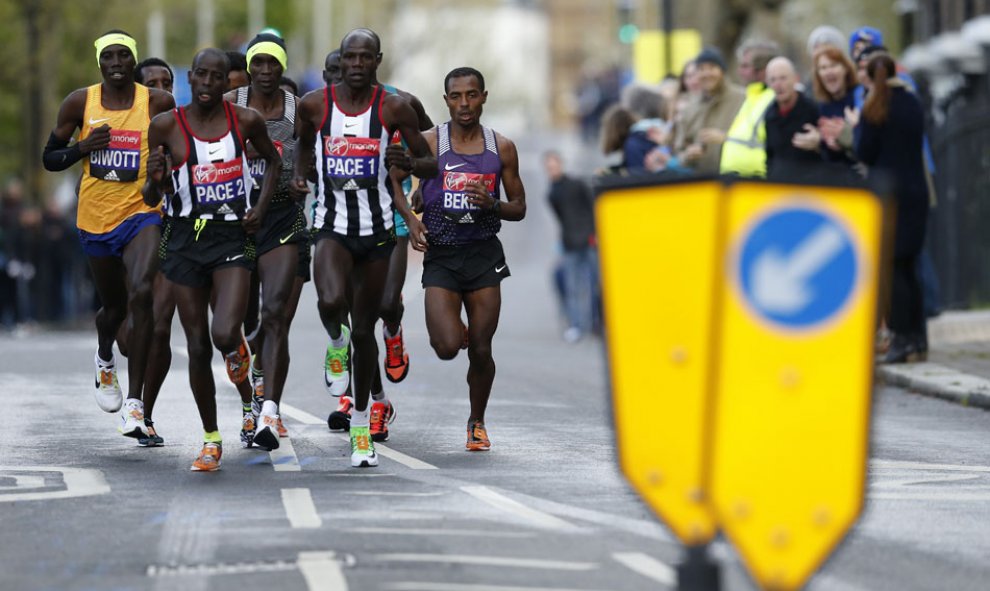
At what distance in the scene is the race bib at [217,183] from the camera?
1068 cm

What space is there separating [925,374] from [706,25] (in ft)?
64.7

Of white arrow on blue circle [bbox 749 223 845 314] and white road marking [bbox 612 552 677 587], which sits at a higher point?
white arrow on blue circle [bbox 749 223 845 314]

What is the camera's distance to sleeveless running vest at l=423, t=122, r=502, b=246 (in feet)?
36.9

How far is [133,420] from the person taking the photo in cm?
1151

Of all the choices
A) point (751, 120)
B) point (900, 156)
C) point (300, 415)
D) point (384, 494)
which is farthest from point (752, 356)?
point (751, 120)

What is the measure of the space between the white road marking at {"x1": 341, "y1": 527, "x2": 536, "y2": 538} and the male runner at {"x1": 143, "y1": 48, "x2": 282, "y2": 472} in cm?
233

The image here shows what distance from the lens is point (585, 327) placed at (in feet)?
79.0

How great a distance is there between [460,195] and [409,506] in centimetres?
252

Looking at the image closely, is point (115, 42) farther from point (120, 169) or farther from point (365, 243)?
point (365, 243)

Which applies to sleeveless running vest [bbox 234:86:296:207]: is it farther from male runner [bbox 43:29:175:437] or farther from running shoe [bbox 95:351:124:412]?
running shoe [bbox 95:351:124:412]

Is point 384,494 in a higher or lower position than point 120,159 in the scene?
lower

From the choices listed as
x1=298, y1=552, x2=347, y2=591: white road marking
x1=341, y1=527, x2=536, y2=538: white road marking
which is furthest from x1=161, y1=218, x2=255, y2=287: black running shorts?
x1=298, y1=552, x2=347, y2=591: white road marking

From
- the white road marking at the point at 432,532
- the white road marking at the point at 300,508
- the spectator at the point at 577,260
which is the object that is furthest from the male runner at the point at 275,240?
the spectator at the point at 577,260

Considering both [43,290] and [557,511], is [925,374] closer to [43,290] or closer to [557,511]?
[557,511]
